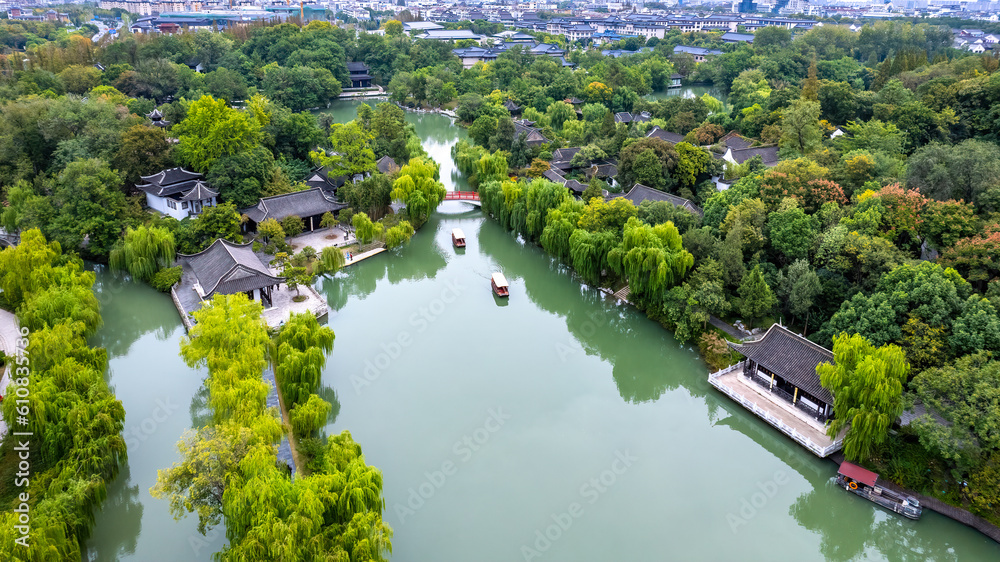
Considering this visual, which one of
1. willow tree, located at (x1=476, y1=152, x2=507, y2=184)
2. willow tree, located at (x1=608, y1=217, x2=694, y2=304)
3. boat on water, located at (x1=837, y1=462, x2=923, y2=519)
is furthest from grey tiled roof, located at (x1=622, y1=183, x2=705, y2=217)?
boat on water, located at (x1=837, y1=462, x2=923, y2=519)

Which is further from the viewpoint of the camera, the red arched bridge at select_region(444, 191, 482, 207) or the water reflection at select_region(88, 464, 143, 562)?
the red arched bridge at select_region(444, 191, 482, 207)

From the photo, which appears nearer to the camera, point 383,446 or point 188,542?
point 188,542

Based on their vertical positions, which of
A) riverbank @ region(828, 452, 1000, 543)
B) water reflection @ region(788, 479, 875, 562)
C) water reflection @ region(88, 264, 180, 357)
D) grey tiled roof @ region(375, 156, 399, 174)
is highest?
grey tiled roof @ region(375, 156, 399, 174)

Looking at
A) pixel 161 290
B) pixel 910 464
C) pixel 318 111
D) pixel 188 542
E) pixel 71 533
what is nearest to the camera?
pixel 71 533

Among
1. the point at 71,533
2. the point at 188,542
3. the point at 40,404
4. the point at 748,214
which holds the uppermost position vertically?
the point at 748,214

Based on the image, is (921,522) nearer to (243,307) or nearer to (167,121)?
(243,307)

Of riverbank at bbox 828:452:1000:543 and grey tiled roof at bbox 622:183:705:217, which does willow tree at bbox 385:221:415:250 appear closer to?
grey tiled roof at bbox 622:183:705:217

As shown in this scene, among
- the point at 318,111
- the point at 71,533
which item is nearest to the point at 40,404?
the point at 71,533
